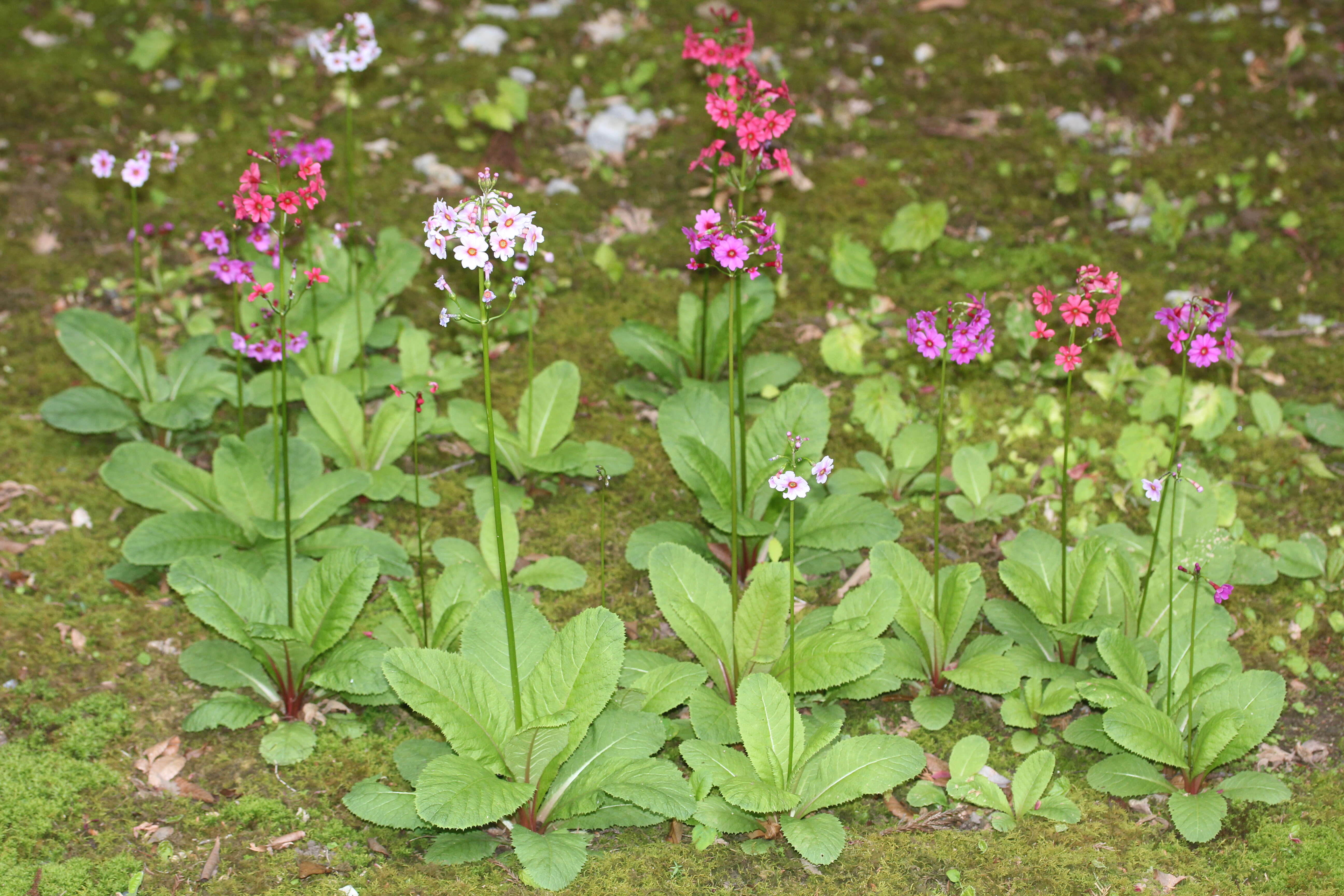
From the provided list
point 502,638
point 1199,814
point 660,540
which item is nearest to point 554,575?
point 660,540

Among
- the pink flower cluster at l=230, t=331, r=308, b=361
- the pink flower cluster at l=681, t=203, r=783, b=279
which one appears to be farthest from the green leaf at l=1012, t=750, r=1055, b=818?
the pink flower cluster at l=230, t=331, r=308, b=361

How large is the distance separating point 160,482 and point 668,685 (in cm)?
249

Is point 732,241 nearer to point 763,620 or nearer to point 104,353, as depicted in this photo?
point 763,620

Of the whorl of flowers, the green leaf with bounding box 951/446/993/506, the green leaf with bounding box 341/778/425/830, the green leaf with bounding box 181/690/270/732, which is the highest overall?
the whorl of flowers

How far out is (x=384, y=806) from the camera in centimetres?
368

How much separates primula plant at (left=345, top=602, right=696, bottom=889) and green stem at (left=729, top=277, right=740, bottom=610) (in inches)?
21.7

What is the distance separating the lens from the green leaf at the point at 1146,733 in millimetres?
3828

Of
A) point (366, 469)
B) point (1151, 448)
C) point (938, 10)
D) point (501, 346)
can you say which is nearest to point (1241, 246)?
point (1151, 448)

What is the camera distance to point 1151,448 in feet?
17.4

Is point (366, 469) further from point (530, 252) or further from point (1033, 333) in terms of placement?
point (1033, 333)

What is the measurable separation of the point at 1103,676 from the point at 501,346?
3446mm

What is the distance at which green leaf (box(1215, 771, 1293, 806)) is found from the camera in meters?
3.85

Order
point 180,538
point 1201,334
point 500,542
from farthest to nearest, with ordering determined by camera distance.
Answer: point 180,538, point 1201,334, point 500,542

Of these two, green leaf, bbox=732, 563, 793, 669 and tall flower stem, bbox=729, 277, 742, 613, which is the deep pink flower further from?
green leaf, bbox=732, 563, 793, 669
